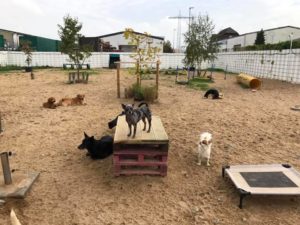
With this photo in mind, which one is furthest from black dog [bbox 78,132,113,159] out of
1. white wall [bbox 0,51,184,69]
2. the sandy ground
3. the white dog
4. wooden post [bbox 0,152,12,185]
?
white wall [bbox 0,51,184,69]

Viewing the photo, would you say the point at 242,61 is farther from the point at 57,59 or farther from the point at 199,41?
the point at 57,59

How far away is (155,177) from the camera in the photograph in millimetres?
4062

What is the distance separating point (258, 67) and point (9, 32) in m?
27.6

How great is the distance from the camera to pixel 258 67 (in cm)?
1864

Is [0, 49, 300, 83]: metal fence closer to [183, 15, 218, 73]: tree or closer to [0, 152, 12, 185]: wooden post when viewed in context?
[183, 15, 218, 73]: tree

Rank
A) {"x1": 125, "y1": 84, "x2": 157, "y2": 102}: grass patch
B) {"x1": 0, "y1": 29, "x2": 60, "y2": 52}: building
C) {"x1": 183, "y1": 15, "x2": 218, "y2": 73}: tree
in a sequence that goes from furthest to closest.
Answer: {"x1": 0, "y1": 29, "x2": 60, "y2": 52}: building → {"x1": 183, "y1": 15, "x2": 218, "y2": 73}: tree → {"x1": 125, "y1": 84, "x2": 157, "y2": 102}: grass patch

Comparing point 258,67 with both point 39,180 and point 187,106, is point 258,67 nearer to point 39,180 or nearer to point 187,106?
point 187,106

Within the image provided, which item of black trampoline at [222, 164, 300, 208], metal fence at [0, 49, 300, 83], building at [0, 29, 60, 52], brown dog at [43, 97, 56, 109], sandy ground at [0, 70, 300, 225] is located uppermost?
building at [0, 29, 60, 52]

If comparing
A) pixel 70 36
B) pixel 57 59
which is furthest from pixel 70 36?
pixel 57 59

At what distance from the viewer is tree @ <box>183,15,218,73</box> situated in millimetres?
17484

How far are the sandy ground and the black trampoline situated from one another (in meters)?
0.17

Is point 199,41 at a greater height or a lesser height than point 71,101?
greater

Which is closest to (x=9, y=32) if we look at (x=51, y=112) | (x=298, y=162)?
(x=51, y=112)

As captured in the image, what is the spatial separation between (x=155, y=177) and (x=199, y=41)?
1479cm
